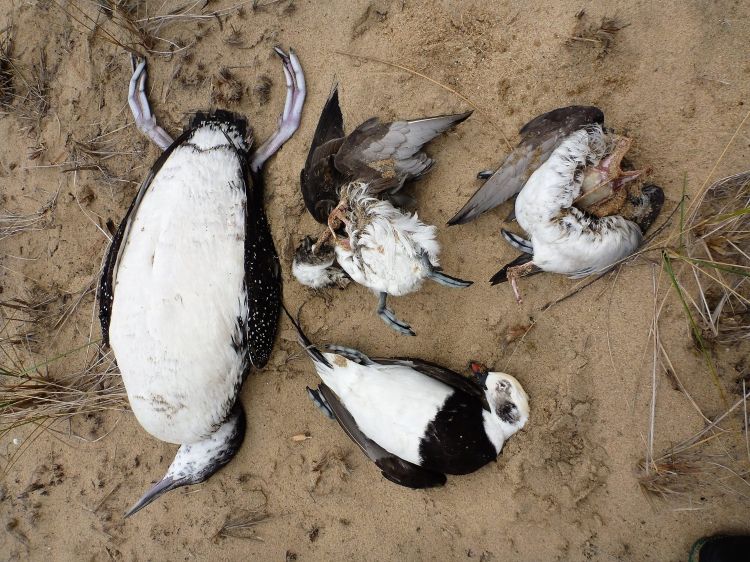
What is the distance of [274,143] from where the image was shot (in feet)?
9.27

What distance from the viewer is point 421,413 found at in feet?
7.78

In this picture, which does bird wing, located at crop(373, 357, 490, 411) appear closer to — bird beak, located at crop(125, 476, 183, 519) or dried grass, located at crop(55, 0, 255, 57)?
bird beak, located at crop(125, 476, 183, 519)

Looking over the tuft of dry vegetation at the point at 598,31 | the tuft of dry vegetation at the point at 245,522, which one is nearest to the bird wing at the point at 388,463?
the tuft of dry vegetation at the point at 245,522

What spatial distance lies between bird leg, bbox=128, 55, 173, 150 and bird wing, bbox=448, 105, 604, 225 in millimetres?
2042

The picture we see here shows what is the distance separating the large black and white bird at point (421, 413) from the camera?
2365 mm

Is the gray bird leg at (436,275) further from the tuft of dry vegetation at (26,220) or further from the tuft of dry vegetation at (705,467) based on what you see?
the tuft of dry vegetation at (26,220)

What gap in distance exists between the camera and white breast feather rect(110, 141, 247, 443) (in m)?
2.30

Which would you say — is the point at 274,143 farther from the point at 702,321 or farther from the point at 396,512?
the point at 702,321

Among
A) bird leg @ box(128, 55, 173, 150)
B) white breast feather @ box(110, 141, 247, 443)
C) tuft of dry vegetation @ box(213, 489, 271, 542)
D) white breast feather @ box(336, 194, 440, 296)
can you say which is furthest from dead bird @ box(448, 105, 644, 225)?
tuft of dry vegetation @ box(213, 489, 271, 542)

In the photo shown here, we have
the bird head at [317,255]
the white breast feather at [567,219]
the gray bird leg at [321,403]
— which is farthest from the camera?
the gray bird leg at [321,403]

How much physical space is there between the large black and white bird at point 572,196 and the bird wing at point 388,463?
114cm

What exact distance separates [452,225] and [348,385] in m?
1.10

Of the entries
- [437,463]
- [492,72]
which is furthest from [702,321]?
[492,72]

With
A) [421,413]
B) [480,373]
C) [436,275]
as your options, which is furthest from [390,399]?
[436,275]
